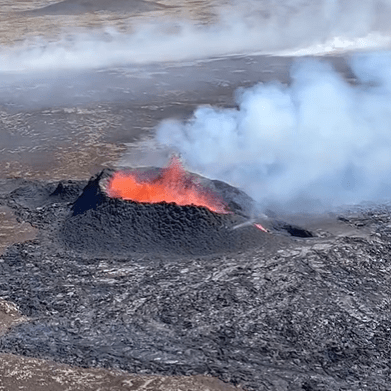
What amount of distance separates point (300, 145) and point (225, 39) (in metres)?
18.1

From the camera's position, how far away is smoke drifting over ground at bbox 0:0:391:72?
30.8 metres

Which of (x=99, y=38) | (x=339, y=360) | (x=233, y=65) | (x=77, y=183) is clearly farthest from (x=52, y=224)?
(x=99, y=38)

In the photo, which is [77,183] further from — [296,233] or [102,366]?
[102,366]

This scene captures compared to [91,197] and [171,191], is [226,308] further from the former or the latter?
[91,197]

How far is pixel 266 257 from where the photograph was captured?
12414 millimetres

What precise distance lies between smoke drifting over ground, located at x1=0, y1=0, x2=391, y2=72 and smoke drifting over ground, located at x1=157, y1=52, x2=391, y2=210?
1172 centimetres

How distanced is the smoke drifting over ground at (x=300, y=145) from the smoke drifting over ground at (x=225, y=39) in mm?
11716

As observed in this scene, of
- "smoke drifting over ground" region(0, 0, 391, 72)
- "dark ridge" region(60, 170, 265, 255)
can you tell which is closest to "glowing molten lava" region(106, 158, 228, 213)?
"dark ridge" region(60, 170, 265, 255)

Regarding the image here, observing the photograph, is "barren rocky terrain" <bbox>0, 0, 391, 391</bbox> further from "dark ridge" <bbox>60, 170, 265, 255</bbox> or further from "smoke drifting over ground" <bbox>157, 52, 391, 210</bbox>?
"smoke drifting over ground" <bbox>157, 52, 391, 210</bbox>

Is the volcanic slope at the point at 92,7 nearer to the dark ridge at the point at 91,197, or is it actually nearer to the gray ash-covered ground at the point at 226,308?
the dark ridge at the point at 91,197

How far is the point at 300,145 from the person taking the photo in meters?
17.0

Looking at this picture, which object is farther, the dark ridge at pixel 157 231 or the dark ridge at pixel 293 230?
the dark ridge at pixel 293 230

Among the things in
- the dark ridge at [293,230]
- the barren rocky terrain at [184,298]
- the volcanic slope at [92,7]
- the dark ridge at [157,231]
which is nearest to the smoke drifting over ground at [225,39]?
the volcanic slope at [92,7]

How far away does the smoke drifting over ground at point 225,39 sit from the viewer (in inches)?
1214
